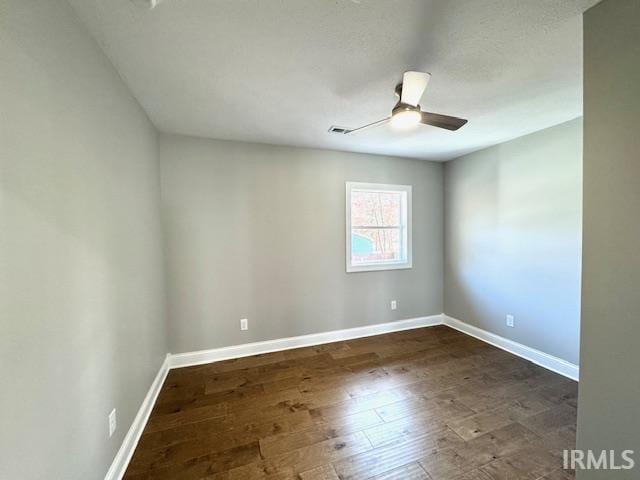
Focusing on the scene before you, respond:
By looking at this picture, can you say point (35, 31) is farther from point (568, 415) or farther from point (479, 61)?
point (568, 415)

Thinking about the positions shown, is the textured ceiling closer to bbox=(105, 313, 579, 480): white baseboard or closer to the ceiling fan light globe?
the ceiling fan light globe

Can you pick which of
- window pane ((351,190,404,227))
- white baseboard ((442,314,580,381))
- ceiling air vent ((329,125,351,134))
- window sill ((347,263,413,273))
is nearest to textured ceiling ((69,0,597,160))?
ceiling air vent ((329,125,351,134))

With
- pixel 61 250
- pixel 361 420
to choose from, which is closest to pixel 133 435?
pixel 61 250

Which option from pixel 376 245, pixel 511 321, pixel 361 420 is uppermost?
pixel 376 245

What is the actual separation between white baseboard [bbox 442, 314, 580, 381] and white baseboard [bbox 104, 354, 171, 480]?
3294 mm

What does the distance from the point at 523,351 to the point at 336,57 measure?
3.49 metres

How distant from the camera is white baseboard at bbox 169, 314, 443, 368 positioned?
2691 mm

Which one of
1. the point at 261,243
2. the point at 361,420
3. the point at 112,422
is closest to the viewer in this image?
the point at 112,422

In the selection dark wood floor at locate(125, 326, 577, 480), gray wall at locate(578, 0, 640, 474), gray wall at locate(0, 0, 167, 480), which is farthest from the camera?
dark wood floor at locate(125, 326, 577, 480)

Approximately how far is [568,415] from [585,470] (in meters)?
1.03

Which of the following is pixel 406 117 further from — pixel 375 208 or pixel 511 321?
pixel 511 321

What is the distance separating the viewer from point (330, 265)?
3.21m

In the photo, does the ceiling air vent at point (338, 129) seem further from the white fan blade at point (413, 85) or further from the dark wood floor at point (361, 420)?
the dark wood floor at point (361, 420)

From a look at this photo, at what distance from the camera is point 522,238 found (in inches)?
111
